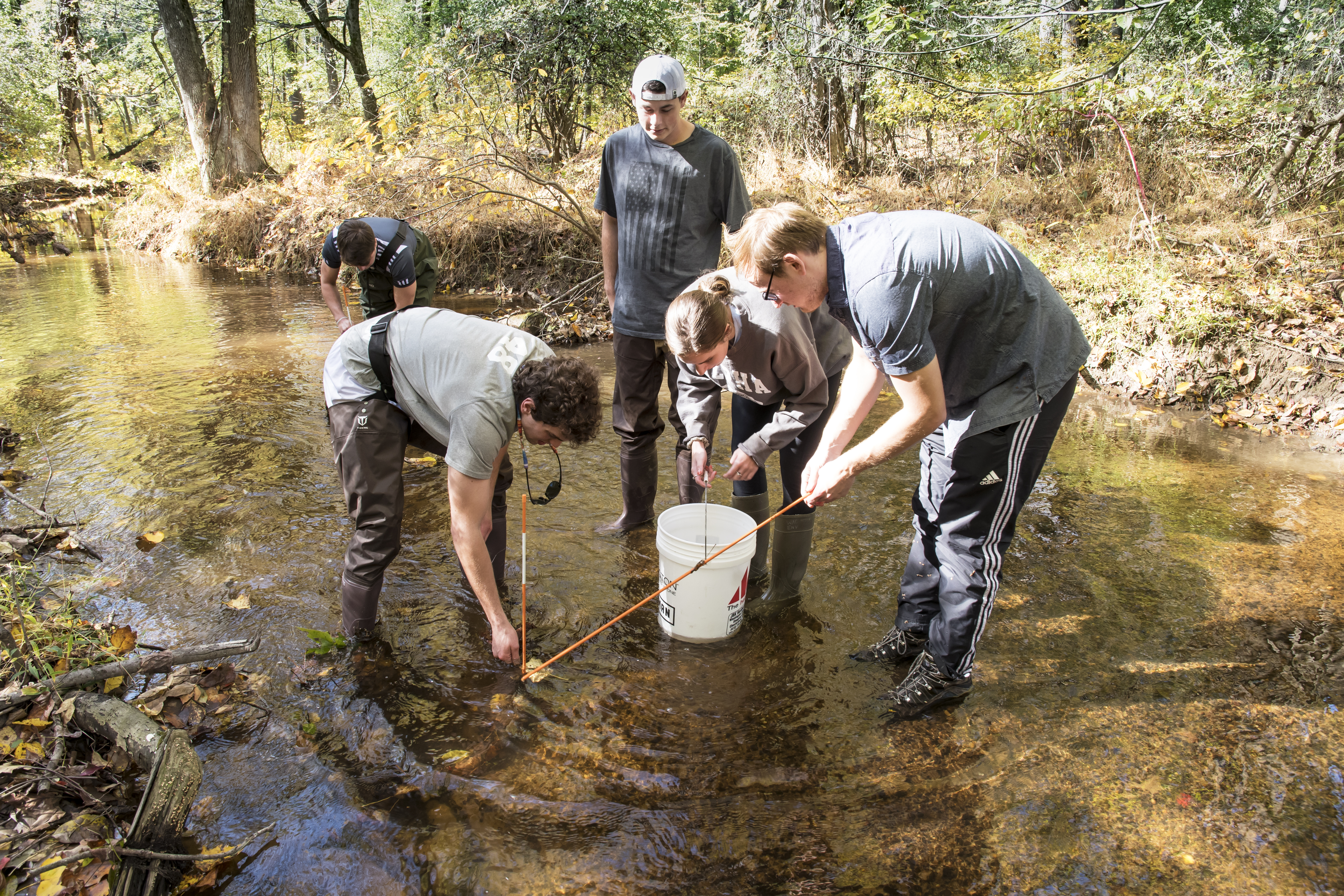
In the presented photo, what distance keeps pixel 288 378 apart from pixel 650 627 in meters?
5.02

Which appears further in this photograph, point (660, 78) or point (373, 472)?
point (660, 78)

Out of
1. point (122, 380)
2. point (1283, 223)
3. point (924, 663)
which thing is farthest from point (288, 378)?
point (1283, 223)

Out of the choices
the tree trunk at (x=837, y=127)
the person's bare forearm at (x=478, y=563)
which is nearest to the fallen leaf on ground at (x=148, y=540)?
the person's bare forearm at (x=478, y=563)

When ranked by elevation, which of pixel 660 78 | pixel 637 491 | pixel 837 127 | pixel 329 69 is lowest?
pixel 637 491

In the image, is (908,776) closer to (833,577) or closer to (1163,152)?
(833,577)

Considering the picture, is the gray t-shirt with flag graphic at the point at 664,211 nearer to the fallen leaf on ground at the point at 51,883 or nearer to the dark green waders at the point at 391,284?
the dark green waders at the point at 391,284

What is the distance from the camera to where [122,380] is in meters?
6.83

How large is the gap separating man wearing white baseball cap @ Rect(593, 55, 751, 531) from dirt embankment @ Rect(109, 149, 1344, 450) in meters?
3.98

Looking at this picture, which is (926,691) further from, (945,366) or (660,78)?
(660,78)

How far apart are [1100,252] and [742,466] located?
612 centimetres

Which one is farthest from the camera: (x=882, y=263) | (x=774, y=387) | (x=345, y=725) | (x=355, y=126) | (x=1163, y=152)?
(x=355, y=126)

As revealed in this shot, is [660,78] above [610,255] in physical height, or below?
above

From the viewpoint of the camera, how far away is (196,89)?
14672 mm

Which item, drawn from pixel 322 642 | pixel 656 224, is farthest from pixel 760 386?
pixel 322 642
